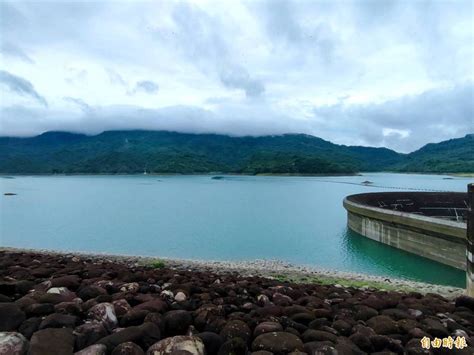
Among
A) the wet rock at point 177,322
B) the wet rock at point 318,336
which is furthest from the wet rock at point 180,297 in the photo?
the wet rock at point 318,336

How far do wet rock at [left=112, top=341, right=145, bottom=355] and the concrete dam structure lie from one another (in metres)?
9.03

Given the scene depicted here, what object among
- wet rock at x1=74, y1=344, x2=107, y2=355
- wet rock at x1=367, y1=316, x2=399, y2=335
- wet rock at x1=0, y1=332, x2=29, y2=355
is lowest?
wet rock at x1=367, y1=316, x2=399, y2=335

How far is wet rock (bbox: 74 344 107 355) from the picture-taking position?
3328 millimetres

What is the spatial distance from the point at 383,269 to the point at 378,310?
44.8ft

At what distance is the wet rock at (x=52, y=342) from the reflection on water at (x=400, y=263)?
16.5m

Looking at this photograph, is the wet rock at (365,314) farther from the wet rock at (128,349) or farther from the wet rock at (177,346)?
the wet rock at (128,349)

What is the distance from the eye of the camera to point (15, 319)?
3904mm

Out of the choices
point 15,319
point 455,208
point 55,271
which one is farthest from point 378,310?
point 455,208

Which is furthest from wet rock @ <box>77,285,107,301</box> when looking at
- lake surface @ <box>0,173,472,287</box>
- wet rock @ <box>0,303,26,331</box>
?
lake surface @ <box>0,173,472,287</box>

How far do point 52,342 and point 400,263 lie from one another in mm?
19725

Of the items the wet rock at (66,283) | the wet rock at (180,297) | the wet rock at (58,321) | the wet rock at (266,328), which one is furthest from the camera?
the wet rock at (66,283)

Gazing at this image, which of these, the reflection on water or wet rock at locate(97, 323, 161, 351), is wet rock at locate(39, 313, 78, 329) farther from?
the reflection on water

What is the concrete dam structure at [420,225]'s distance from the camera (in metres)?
17.5

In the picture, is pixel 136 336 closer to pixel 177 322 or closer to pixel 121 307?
pixel 177 322
